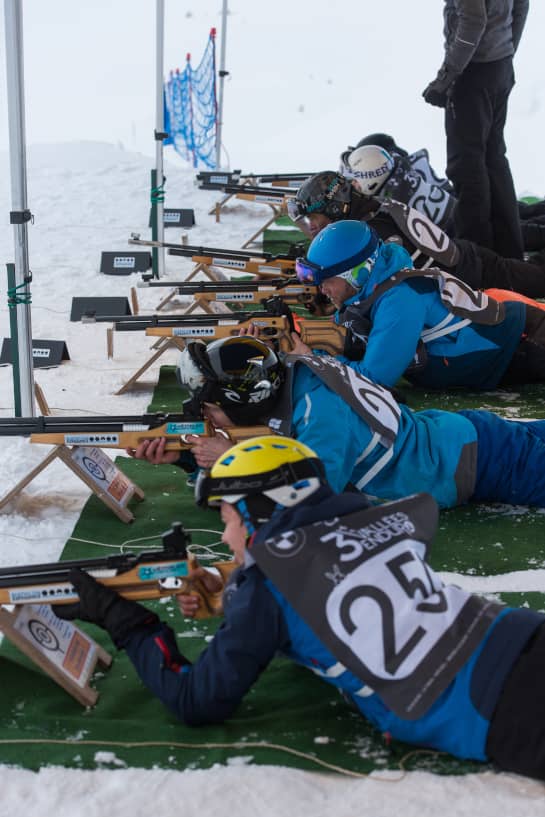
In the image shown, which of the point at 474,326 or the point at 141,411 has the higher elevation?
the point at 474,326

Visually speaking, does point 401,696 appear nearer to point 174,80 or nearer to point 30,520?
point 30,520

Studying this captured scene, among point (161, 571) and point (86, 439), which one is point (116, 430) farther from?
point (161, 571)

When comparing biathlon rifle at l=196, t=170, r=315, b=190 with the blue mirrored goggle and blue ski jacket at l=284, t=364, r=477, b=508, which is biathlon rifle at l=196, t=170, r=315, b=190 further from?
blue ski jacket at l=284, t=364, r=477, b=508

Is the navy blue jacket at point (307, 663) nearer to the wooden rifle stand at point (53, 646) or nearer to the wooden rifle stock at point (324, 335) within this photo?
the wooden rifle stand at point (53, 646)

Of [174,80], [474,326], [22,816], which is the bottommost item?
[22,816]

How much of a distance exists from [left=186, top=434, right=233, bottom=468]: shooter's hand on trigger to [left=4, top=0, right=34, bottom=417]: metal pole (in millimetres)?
1174

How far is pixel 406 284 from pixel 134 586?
2304 mm

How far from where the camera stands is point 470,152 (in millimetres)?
6020

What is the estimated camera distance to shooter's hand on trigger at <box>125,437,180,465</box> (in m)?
3.14

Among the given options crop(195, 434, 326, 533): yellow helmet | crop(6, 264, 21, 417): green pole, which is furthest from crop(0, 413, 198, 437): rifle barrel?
crop(195, 434, 326, 533): yellow helmet

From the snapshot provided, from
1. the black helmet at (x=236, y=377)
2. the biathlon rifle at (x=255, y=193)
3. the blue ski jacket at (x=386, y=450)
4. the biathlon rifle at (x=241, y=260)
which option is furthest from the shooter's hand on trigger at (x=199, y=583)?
the biathlon rifle at (x=255, y=193)

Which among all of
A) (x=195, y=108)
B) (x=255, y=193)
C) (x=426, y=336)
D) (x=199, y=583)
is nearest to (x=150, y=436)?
(x=199, y=583)

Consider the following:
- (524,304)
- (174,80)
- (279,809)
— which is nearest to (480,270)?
(524,304)

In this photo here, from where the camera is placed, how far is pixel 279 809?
5.97ft
